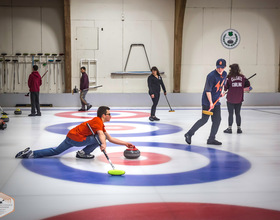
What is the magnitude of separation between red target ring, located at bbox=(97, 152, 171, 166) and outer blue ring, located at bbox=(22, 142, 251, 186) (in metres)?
0.71

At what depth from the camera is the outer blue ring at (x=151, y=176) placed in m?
4.48

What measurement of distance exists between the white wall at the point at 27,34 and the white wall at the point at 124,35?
96 cm

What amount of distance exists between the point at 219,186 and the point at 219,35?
15.3 m

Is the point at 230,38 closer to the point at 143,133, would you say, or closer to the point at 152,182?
the point at 143,133

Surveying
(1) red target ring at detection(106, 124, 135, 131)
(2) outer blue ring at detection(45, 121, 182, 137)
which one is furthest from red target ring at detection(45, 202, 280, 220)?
(1) red target ring at detection(106, 124, 135, 131)

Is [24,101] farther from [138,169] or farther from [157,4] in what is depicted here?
[138,169]

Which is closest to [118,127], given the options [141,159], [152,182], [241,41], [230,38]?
[141,159]

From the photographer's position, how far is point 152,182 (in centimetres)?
445

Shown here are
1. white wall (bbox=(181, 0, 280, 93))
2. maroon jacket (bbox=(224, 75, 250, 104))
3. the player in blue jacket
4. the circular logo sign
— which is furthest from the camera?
the circular logo sign

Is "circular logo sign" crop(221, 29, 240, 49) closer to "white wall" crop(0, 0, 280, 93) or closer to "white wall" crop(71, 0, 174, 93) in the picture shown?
"white wall" crop(0, 0, 280, 93)

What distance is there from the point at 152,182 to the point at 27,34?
1521 centimetres

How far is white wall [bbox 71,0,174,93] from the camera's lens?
17750mm

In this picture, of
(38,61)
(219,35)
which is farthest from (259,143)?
(38,61)

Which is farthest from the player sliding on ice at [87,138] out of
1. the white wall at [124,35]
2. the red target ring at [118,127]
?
the white wall at [124,35]
